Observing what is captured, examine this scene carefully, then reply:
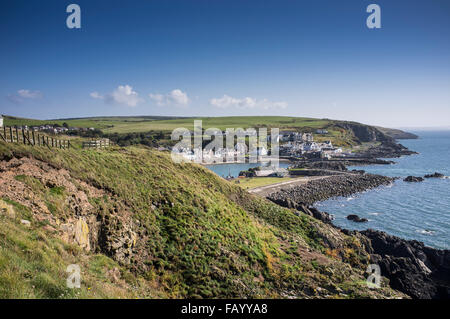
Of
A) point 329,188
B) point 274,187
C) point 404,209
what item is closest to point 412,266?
point 404,209

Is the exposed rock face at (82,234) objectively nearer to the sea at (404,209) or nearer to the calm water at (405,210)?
the sea at (404,209)

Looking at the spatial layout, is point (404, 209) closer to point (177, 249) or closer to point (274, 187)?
point (274, 187)

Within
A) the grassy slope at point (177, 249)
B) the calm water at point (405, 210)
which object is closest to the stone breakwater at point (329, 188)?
the calm water at point (405, 210)

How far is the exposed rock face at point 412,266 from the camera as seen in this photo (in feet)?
66.7

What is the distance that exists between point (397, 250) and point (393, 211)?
819 inches

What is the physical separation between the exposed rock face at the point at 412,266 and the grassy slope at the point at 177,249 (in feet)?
8.47

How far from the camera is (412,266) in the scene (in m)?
23.3

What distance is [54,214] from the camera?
11.3 meters

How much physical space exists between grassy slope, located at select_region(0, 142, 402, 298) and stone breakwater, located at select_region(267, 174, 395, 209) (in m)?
26.6

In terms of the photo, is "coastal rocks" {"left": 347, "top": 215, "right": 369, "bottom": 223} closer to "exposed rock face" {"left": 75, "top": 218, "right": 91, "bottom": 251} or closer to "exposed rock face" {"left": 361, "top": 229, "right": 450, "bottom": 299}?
"exposed rock face" {"left": 361, "top": 229, "right": 450, "bottom": 299}

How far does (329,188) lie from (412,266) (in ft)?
124
